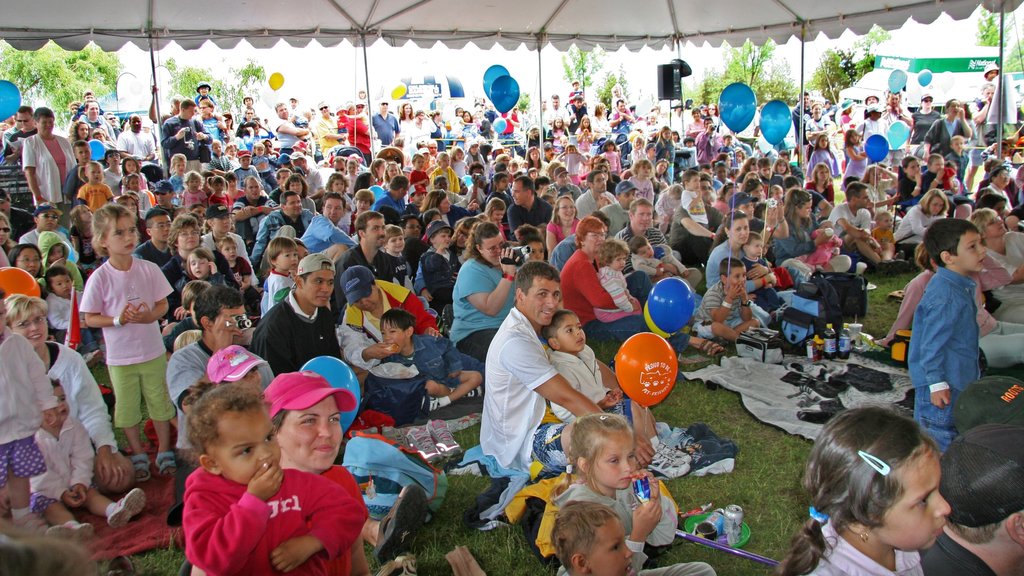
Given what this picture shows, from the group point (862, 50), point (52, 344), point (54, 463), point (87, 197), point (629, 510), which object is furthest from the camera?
point (862, 50)

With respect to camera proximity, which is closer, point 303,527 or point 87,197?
point 303,527

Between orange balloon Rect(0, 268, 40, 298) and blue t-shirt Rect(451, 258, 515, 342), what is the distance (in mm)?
2875

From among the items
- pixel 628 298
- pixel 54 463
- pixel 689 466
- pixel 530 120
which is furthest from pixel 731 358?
pixel 530 120

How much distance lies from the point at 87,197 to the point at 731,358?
6823mm

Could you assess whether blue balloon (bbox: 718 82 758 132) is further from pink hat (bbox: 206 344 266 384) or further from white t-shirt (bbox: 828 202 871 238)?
pink hat (bbox: 206 344 266 384)

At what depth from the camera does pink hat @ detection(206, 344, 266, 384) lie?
3258mm

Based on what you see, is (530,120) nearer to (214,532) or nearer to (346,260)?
(346,260)

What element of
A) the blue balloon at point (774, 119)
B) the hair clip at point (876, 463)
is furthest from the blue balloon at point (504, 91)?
the hair clip at point (876, 463)

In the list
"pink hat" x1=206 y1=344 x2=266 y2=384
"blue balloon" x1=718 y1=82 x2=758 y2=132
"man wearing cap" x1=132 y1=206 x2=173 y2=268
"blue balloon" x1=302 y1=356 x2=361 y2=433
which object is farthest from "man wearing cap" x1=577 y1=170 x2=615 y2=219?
"pink hat" x1=206 y1=344 x2=266 y2=384

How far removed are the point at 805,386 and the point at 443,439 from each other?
254 centimetres

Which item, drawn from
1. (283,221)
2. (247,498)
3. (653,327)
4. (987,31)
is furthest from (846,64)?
(247,498)

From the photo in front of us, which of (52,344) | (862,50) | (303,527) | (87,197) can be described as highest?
(862,50)

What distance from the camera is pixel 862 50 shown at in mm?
26641

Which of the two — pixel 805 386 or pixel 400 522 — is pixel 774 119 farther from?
pixel 400 522
